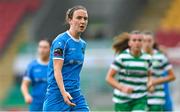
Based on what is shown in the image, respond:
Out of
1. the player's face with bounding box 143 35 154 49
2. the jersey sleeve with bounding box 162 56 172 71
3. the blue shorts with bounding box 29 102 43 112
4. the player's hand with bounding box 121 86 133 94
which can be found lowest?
the blue shorts with bounding box 29 102 43 112

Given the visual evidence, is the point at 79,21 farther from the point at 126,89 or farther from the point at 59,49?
the point at 126,89

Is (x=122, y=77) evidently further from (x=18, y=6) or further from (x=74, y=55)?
(x=18, y=6)

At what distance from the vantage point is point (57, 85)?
25.5ft

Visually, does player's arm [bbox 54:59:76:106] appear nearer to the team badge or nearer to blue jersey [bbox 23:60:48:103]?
the team badge

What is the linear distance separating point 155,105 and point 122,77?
64.8 inches

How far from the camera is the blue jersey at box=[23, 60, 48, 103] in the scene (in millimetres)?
11539

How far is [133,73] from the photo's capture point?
407 inches

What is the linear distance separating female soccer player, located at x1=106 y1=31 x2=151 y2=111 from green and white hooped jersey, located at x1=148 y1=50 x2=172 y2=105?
1.30m

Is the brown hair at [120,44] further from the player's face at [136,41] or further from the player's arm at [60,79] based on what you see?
the player's arm at [60,79]

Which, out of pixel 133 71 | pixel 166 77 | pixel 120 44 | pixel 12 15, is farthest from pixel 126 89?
pixel 12 15

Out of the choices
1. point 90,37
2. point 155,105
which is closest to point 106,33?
point 90,37

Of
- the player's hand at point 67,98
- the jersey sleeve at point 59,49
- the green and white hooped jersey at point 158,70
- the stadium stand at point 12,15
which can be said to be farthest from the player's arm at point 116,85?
the stadium stand at point 12,15

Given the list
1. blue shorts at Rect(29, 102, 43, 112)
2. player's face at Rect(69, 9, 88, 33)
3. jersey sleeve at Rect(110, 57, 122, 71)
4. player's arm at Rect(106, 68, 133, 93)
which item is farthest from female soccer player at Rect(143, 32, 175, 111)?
player's face at Rect(69, 9, 88, 33)

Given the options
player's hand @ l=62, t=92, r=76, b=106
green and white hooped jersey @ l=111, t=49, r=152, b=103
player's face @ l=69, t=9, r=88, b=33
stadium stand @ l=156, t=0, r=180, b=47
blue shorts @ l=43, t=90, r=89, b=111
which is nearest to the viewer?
player's hand @ l=62, t=92, r=76, b=106
